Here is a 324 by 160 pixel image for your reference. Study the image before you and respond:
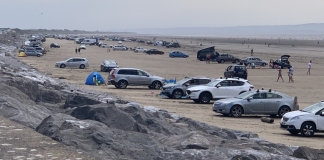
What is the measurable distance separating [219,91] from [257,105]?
4.65 metres

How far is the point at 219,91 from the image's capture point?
28891mm

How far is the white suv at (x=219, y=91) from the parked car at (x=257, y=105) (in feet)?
13.6

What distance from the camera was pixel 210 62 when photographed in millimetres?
69438

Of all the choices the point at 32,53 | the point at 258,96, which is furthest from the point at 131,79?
the point at 32,53

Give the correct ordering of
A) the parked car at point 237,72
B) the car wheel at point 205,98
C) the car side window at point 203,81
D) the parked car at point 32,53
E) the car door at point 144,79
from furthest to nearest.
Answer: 1. the parked car at point 32,53
2. the parked car at point 237,72
3. the car door at point 144,79
4. the car side window at point 203,81
5. the car wheel at point 205,98

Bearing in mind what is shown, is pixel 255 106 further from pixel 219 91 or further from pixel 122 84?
pixel 122 84

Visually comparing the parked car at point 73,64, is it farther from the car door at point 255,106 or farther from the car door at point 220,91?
the car door at point 255,106

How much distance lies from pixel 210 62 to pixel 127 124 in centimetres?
5697

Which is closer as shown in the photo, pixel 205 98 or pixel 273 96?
pixel 273 96

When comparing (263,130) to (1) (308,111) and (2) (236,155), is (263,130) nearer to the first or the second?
(1) (308,111)

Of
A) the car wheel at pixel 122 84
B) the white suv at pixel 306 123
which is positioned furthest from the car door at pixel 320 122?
the car wheel at pixel 122 84

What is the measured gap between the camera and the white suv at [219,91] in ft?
94.5

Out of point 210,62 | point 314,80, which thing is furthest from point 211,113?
point 210,62

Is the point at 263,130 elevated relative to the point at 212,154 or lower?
lower
